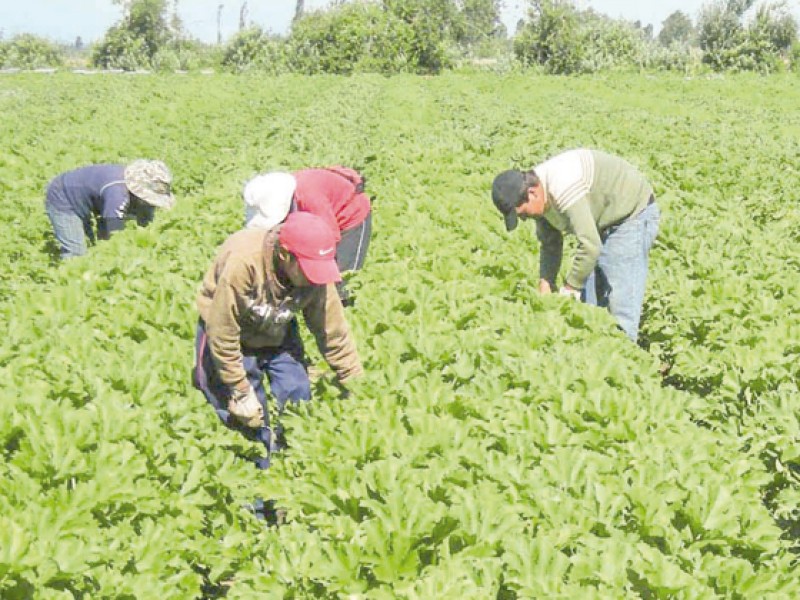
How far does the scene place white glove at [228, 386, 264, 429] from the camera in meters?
4.52

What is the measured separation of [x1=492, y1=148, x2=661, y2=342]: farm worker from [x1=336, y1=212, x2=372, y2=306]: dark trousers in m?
1.46

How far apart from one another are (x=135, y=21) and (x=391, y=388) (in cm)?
7054

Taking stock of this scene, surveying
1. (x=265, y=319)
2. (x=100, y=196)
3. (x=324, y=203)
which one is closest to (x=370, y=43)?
(x=100, y=196)

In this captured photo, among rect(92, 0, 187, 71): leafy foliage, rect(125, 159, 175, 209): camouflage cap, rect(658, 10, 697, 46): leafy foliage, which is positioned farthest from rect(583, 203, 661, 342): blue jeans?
rect(658, 10, 697, 46): leafy foliage

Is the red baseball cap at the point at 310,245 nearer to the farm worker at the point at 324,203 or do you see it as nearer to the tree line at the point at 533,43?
the farm worker at the point at 324,203

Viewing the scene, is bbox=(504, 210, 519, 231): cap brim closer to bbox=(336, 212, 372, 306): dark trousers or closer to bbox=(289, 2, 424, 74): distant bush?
bbox=(336, 212, 372, 306): dark trousers

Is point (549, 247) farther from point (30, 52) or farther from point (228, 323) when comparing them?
point (30, 52)

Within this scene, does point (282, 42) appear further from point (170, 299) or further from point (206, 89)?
point (170, 299)

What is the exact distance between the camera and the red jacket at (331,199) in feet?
19.3

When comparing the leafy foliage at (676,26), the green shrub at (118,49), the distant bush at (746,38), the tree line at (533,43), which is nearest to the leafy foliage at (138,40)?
the green shrub at (118,49)

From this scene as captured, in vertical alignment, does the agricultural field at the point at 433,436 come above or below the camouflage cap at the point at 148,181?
below

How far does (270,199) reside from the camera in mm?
5488

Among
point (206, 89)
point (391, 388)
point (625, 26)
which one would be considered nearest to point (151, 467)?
point (391, 388)

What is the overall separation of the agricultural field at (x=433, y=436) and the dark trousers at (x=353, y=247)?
318 millimetres
